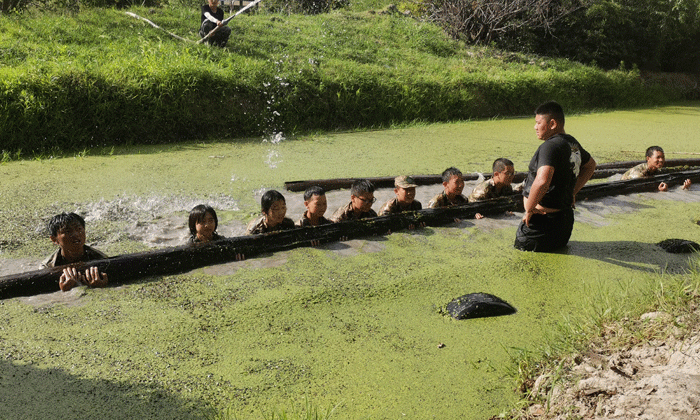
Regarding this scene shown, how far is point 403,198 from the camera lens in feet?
17.5

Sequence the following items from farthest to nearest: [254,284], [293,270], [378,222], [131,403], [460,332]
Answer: [378,222], [293,270], [254,284], [460,332], [131,403]

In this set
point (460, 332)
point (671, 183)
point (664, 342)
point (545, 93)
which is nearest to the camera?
point (664, 342)

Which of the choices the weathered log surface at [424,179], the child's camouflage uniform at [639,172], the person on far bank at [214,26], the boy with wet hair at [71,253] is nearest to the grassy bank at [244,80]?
the person on far bank at [214,26]

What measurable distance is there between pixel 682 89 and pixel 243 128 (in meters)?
13.5

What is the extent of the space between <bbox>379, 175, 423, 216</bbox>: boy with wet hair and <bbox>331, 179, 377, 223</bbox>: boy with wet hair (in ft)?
0.76

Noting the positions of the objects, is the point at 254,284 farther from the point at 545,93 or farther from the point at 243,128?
the point at 545,93

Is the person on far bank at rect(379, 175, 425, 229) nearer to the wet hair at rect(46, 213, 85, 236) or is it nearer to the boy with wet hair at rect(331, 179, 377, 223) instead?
the boy with wet hair at rect(331, 179, 377, 223)

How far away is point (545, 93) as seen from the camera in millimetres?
12383

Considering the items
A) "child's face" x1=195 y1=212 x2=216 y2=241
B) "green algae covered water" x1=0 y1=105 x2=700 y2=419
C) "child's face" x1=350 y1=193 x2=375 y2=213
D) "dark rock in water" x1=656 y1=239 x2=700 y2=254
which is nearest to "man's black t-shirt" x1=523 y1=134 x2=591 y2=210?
"green algae covered water" x1=0 y1=105 x2=700 y2=419

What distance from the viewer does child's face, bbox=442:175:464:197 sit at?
18.3 feet

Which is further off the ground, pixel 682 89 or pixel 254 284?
pixel 682 89

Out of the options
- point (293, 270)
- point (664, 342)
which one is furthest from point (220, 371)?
point (664, 342)

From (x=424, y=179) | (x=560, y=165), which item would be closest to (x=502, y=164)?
(x=424, y=179)

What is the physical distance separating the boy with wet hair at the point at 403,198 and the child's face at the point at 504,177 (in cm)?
103
